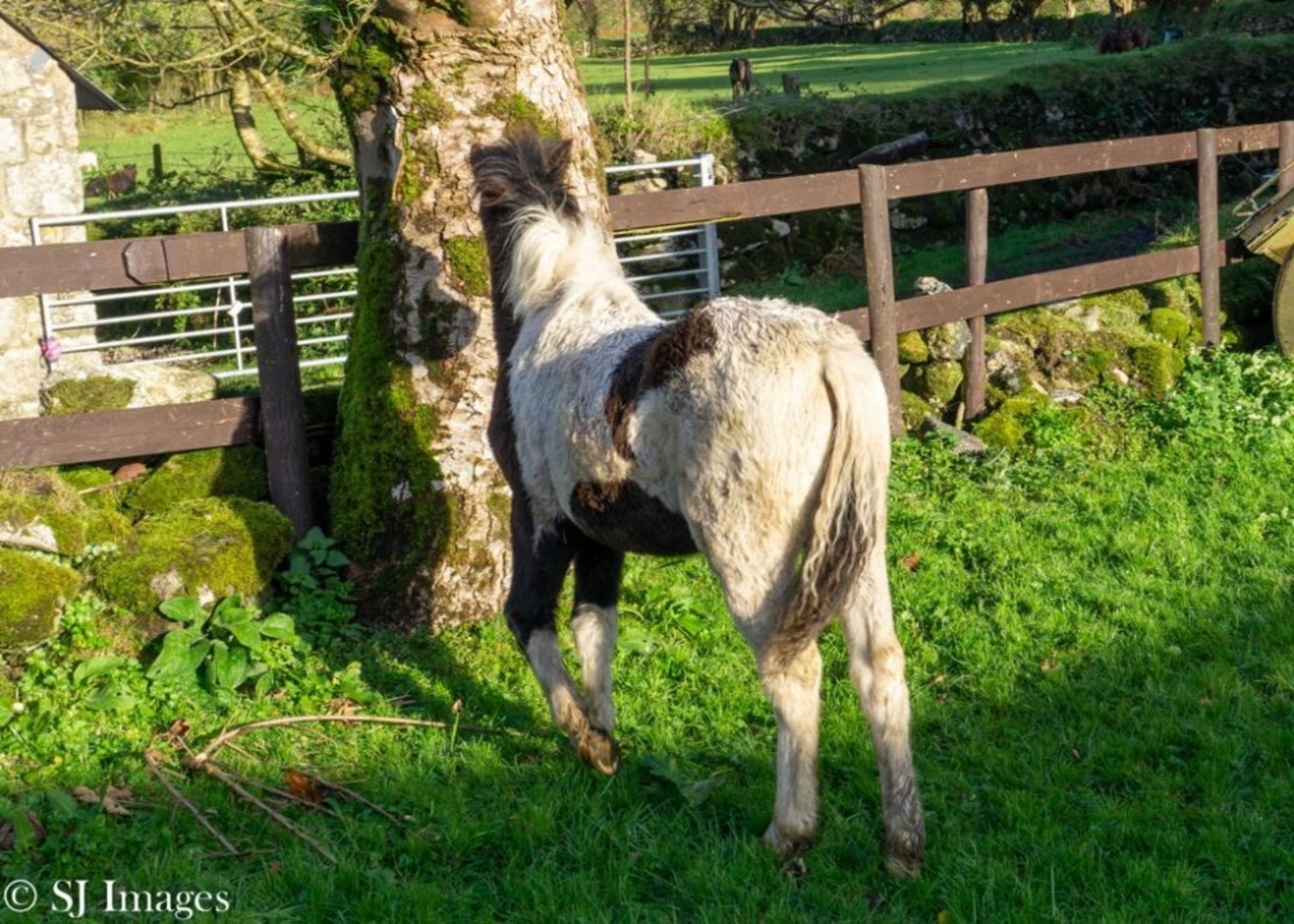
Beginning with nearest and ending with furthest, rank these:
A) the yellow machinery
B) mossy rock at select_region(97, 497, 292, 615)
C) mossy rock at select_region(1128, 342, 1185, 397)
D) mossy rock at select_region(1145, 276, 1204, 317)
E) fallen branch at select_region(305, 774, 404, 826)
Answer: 1. fallen branch at select_region(305, 774, 404, 826)
2. mossy rock at select_region(97, 497, 292, 615)
3. mossy rock at select_region(1128, 342, 1185, 397)
4. the yellow machinery
5. mossy rock at select_region(1145, 276, 1204, 317)

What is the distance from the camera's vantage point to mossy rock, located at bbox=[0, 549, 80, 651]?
4.84m

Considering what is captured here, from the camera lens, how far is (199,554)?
535cm

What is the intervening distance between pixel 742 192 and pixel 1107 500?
2611 mm

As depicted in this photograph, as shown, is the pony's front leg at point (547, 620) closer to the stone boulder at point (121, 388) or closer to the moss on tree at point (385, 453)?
the moss on tree at point (385, 453)

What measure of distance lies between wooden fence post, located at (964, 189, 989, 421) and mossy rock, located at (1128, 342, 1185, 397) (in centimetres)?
109

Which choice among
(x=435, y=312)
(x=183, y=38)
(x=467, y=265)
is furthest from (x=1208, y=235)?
(x=183, y=38)

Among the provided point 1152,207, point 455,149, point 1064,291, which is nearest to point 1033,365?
point 1064,291

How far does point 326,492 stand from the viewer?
611 cm

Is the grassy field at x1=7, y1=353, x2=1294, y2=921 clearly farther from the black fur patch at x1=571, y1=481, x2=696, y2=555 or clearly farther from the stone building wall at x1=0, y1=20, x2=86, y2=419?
the stone building wall at x1=0, y1=20, x2=86, y2=419

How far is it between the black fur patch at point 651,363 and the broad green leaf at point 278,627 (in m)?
2.03

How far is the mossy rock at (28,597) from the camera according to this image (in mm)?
4844

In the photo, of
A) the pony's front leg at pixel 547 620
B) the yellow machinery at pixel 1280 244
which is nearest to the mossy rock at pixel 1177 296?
the yellow machinery at pixel 1280 244

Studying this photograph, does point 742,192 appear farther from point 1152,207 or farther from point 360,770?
point 1152,207

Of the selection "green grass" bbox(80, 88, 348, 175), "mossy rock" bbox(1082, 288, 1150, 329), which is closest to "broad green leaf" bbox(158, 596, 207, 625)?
"mossy rock" bbox(1082, 288, 1150, 329)
